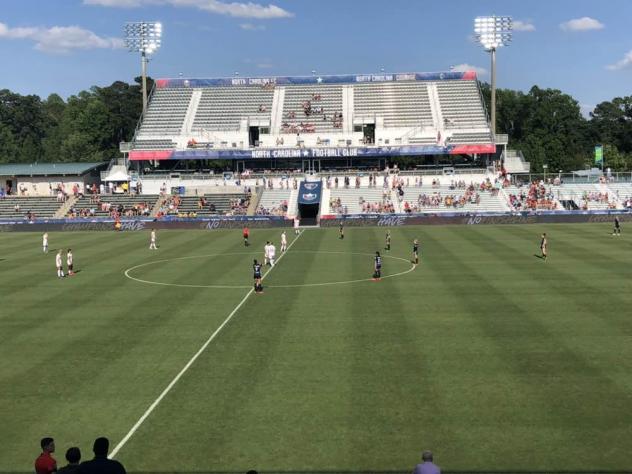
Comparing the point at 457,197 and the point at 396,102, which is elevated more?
the point at 396,102

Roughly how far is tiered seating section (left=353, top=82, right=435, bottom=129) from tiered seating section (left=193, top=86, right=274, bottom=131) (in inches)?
542

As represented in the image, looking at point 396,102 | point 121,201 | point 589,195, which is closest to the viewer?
point 589,195

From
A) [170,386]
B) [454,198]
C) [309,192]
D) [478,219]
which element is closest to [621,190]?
[454,198]

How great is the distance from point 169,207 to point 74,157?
57672mm

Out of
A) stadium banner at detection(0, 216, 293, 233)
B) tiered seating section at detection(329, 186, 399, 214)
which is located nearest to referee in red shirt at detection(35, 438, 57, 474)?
stadium banner at detection(0, 216, 293, 233)

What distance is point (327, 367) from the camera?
18.9 meters

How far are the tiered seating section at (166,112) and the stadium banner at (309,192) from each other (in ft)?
78.9

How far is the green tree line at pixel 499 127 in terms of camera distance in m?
123

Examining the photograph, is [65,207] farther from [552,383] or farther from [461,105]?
[552,383]

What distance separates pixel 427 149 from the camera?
8431 centimetres

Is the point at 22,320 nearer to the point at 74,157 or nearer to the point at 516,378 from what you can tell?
the point at 516,378

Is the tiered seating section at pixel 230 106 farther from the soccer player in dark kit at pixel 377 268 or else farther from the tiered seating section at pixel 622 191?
the soccer player in dark kit at pixel 377 268

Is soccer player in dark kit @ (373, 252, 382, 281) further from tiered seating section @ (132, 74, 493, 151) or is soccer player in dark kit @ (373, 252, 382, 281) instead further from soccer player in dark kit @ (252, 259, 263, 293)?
tiered seating section @ (132, 74, 493, 151)

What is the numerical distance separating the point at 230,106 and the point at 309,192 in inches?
1060
